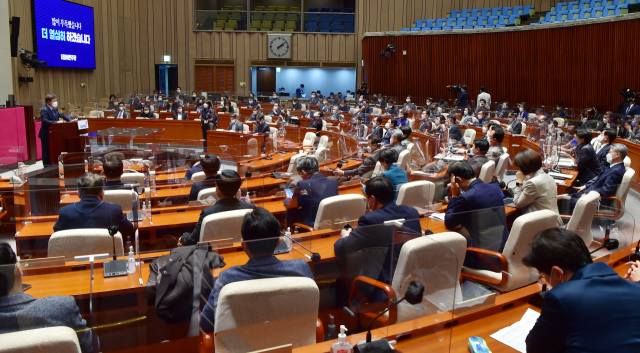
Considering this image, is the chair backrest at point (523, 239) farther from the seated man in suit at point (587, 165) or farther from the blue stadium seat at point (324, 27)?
the blue stadium seat at point (324, 27)

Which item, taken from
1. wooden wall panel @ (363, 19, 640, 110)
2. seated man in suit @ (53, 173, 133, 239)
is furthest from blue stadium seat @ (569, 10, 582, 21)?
seated man in suit @ (53, 173, 133, 239)

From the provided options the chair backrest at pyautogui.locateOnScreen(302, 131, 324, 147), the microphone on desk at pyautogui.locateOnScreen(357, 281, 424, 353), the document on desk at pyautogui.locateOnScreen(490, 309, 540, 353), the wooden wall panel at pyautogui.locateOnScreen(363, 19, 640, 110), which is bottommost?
the document on desk at pyautogui.locateOnScreen(490, 309, 540, 353)

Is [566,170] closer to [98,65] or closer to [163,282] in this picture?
[163,282]

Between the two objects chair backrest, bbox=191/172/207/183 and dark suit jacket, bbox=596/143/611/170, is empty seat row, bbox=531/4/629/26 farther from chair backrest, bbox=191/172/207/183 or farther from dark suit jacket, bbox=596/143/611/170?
chair backrest, bbox=191/172/207/183

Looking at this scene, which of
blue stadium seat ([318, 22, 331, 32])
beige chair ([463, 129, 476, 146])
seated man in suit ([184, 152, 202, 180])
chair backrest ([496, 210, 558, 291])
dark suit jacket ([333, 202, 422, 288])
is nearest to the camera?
dark suit jacket ([333, 202, 422, 288])

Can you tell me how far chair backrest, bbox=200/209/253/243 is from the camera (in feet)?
12.1

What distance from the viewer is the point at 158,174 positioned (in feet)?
22.6

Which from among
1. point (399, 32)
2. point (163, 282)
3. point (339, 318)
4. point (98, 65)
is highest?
point (399, 32)

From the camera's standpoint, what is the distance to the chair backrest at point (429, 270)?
2.62m

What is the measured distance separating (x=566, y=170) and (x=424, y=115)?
5.55 metres

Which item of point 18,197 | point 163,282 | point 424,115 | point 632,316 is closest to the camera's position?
point 632,316

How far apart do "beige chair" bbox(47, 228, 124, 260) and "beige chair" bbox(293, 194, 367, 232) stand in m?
1.61

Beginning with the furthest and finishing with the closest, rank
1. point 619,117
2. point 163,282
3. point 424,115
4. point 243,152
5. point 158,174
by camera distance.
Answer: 1. point 424,115
2. point 619,117
3. point 243,152
4. point 158,174
5. point 163,282

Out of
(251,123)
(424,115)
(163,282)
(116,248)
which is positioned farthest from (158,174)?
(424,115)
